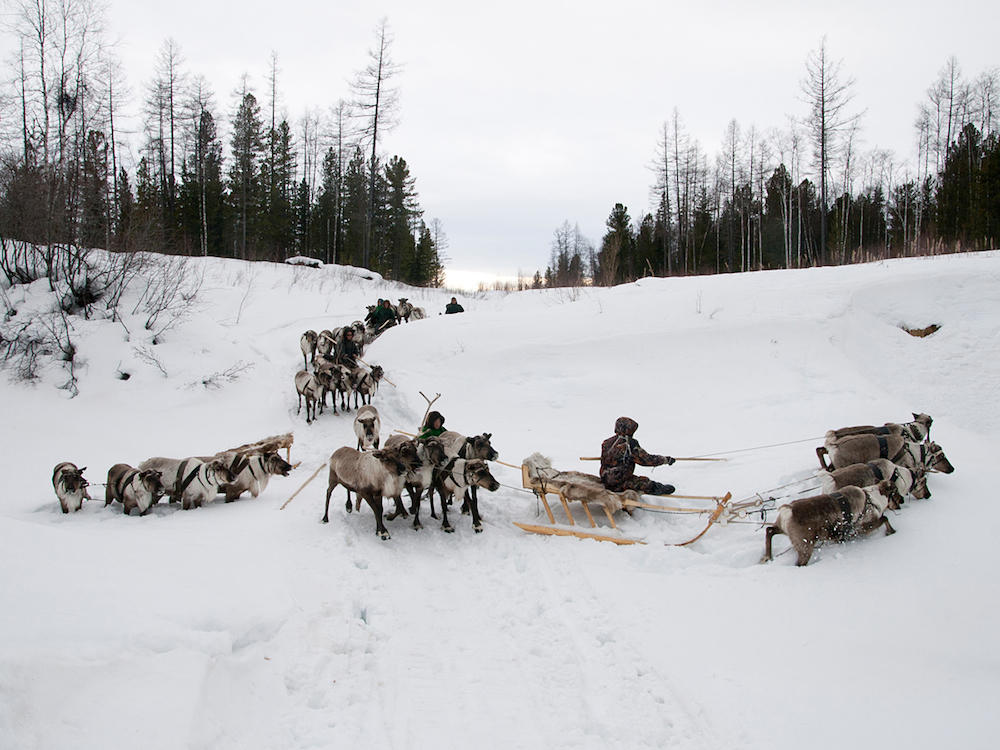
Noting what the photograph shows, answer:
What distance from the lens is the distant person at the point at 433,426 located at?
690 cm

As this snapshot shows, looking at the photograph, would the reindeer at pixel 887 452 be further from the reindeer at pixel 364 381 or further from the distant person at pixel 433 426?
the reindeer at pixel 364 381

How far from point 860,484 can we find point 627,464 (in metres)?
2.25

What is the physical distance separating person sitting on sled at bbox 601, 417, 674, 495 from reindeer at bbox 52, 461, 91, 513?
6.39 meters

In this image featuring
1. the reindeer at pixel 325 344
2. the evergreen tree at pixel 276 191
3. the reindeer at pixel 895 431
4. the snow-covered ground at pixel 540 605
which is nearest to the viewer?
the snow-covered ground at pixel 540 605

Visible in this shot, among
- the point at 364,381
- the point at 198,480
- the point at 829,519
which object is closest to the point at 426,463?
the point at 198,480

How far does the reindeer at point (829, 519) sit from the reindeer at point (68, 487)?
7842 millimetres

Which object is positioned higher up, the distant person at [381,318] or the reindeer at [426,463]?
the distant person at [381,318]

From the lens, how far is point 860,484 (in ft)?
16.9

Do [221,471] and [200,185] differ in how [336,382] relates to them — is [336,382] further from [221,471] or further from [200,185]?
[200,185]

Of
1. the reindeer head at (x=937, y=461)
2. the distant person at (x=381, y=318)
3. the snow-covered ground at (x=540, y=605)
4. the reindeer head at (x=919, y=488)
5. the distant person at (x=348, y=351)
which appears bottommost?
the snow-covered ground at (x=540, y=605)

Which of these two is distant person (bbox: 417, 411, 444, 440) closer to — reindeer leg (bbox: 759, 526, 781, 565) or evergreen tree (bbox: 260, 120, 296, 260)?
reindeer leg (bbox: 759, 526, 781, 565)

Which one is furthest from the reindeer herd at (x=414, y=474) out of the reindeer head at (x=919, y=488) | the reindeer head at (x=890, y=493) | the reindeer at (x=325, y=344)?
the reindeer at (x=325, y=344)

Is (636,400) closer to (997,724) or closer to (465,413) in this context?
(465,413)

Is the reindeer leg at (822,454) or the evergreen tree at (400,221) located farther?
the evergreen tree at (400,221)
